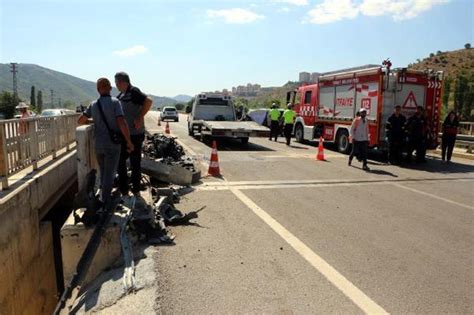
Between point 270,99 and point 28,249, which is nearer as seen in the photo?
point 28,249

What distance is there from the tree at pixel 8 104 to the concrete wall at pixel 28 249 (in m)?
61.7

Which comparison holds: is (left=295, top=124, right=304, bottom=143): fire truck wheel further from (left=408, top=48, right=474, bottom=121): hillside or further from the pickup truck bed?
(left=408, top=48, right=474, bottom=121): hillside

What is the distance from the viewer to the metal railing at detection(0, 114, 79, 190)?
5734mm

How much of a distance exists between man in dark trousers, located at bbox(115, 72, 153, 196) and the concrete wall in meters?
1.21

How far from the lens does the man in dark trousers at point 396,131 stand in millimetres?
13328

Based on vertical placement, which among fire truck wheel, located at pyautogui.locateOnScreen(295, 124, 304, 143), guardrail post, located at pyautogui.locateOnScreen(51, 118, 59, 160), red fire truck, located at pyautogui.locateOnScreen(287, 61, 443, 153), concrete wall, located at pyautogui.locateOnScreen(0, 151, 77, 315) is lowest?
concrete wall, located at pyautogui.locateOnScreen(0, 151, 77, 315)

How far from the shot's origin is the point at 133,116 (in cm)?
677

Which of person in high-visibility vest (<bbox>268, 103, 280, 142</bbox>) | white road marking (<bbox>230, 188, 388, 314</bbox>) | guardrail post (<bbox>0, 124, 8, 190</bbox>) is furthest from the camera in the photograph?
person in high-visibility vest (<bbox>268, 103, 280, 142</bbox>)

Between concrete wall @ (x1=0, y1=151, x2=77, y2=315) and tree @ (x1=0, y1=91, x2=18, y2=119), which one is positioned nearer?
concrete wall @ (x1=0, y1=151, x2=77, y2=315)

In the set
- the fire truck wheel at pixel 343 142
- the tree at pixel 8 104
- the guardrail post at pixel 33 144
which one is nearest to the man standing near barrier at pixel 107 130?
the guardrail post at pixel 33 144

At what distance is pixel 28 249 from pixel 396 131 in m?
11.1

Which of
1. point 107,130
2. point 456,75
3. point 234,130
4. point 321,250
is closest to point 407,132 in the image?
point 234,130

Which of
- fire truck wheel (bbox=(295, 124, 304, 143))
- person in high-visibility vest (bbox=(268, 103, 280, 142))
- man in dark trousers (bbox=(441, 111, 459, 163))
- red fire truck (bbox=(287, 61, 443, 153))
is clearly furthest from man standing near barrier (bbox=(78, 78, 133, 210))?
person in high-visibility vest (bbox=(268, 103, 280, 142))

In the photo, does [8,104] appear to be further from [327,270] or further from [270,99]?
[327,270]
